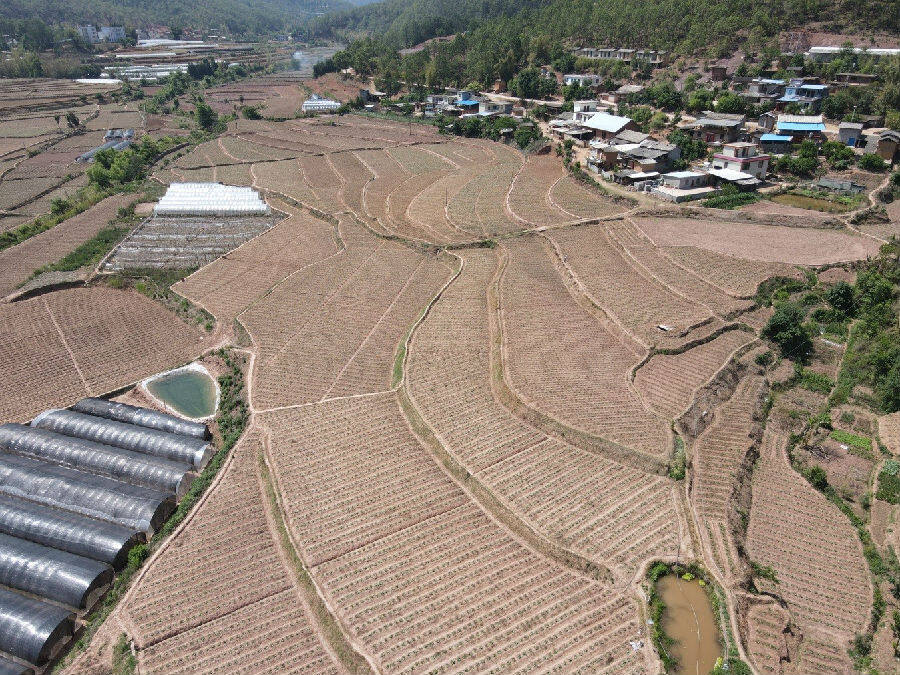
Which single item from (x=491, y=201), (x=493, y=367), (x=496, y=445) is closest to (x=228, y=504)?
(x=496, y=445)

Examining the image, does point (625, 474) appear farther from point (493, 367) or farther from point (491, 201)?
point (491, 201)

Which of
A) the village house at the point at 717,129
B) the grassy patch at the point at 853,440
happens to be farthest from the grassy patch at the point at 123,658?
the village house at the point at 717,129

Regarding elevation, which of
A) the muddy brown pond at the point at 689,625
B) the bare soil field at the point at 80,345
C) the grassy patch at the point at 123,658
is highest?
the bare soil field at the point at 80,345

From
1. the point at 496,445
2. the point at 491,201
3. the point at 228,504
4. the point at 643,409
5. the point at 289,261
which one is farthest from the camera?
the point at 491,201

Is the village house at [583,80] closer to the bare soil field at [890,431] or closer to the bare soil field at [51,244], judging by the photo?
the bare soil field at [51,244]

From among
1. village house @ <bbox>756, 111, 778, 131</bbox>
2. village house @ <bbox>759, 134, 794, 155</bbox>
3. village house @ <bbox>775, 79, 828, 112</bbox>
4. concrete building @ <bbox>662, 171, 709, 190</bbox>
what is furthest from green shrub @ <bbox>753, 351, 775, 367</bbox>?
village house @ <bbox>775, 79, 828, 112</bbox>

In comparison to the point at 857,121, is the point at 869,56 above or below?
above
